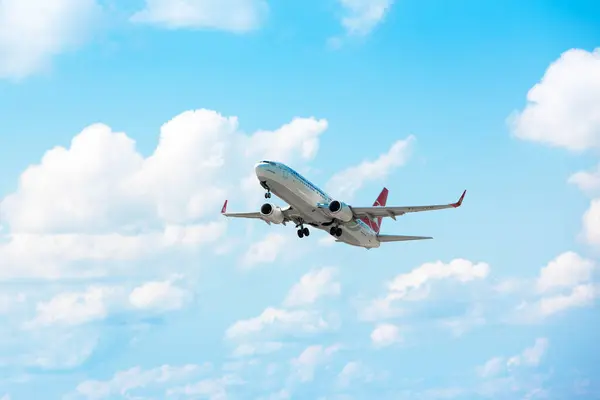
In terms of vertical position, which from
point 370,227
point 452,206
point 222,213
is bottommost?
point 452,206

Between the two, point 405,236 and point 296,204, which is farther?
point 405,236

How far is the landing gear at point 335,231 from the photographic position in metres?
104

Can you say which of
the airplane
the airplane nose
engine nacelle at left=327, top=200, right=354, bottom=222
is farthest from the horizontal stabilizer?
the airplane nose

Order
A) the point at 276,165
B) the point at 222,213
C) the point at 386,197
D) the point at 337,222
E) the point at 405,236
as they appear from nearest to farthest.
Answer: the point at 276,165 < the point at 337,222 < the point at 405,236 < the point at 222,213 < the point at 386,197

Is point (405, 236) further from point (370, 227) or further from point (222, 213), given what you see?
point (222, 213)

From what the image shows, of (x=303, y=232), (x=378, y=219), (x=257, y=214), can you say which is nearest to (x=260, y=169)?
(x=303, y=232)

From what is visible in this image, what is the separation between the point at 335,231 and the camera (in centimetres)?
10456

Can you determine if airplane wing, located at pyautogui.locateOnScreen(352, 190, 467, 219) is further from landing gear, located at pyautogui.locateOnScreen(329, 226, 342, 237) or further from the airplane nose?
the airplane nose

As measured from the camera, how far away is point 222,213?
120 m

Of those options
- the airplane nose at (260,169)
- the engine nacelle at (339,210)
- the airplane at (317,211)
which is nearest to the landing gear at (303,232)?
the airplane at (317,211)

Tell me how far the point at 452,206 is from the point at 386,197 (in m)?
36.1

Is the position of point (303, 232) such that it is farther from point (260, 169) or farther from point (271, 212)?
point (260, 169)

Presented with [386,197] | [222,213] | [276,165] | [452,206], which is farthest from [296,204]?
[386,197]

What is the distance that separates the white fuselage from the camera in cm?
9194
